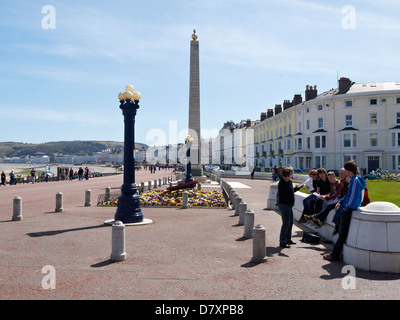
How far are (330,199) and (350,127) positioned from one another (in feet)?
142

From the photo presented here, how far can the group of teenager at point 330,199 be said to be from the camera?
23.6 ft

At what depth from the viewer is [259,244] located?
7.43 metres

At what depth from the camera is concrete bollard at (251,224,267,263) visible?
7418 millimetres

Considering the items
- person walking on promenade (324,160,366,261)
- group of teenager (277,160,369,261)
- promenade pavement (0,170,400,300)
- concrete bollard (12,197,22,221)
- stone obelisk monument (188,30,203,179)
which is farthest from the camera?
stone obelisk monument (188,30,203,179)

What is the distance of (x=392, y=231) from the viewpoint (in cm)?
660

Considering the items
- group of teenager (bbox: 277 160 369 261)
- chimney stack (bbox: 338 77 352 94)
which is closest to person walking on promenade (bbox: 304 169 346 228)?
group of teenager (bbox: 277 160 369 261)

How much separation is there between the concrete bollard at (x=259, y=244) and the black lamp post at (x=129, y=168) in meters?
5.90

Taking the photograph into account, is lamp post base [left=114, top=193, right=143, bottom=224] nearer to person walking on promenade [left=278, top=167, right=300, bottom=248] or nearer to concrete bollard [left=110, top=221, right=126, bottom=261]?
concrete bollard [left=110, top=221, right=126, bottom=261]

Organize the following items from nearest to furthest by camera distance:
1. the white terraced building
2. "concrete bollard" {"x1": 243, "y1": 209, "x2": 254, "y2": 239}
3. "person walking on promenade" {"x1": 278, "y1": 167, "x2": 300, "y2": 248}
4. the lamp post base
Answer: "person walking on promenade" {"x1": 278, "y1": 167, "x2": 300, "y2": 248}
"concrete bollard" {"x1": 243, "y1": 209, "x2": 254, "y2": 239}
the lamp post base
the white terraced building

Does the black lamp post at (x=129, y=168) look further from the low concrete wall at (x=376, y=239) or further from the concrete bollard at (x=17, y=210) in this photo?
the low concrete wall at (x=376, y=239)

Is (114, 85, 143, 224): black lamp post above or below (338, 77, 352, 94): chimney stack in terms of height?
below

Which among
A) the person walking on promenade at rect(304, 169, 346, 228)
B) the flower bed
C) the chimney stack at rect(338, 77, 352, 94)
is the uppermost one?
the chimney stack at rect(338, 77, 352, 94)

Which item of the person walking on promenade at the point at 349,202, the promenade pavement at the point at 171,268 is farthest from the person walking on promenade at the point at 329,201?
the person walking on promenade at the point at 349,202

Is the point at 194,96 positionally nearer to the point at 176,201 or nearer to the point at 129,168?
the point at 176,201
